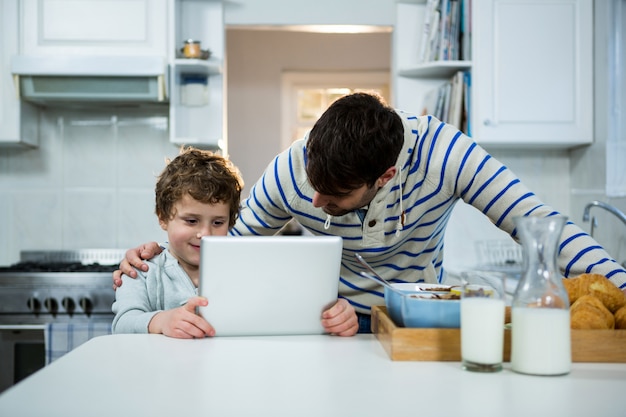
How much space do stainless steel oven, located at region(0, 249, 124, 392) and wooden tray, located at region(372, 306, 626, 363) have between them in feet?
6.55

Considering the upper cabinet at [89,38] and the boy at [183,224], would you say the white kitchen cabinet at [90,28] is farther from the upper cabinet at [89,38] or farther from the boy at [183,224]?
the boy at [183,224]

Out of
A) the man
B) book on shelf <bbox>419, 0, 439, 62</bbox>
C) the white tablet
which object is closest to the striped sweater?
the man

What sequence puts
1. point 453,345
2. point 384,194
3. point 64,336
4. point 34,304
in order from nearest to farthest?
point 453,345 < point 384,194 < point 64,336 < point 34,304

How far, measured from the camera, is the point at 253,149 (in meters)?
6.84

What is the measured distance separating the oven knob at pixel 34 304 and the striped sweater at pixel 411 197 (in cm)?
144

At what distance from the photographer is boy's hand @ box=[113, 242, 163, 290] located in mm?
1562

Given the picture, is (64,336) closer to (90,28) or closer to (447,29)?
(90,28)

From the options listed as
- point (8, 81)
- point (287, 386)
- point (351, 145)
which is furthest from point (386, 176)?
point (8, 81)

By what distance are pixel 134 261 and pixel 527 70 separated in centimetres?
215

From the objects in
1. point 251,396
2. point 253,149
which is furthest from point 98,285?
point 253,149

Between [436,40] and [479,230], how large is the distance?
0.88 meters

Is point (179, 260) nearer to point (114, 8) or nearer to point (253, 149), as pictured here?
point (114, 8)

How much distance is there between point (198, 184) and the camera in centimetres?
169

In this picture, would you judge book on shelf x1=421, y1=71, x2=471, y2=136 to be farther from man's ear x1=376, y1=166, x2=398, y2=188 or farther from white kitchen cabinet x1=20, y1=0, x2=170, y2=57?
man's ear x1=376, y1=166, x2=398, y2=188
